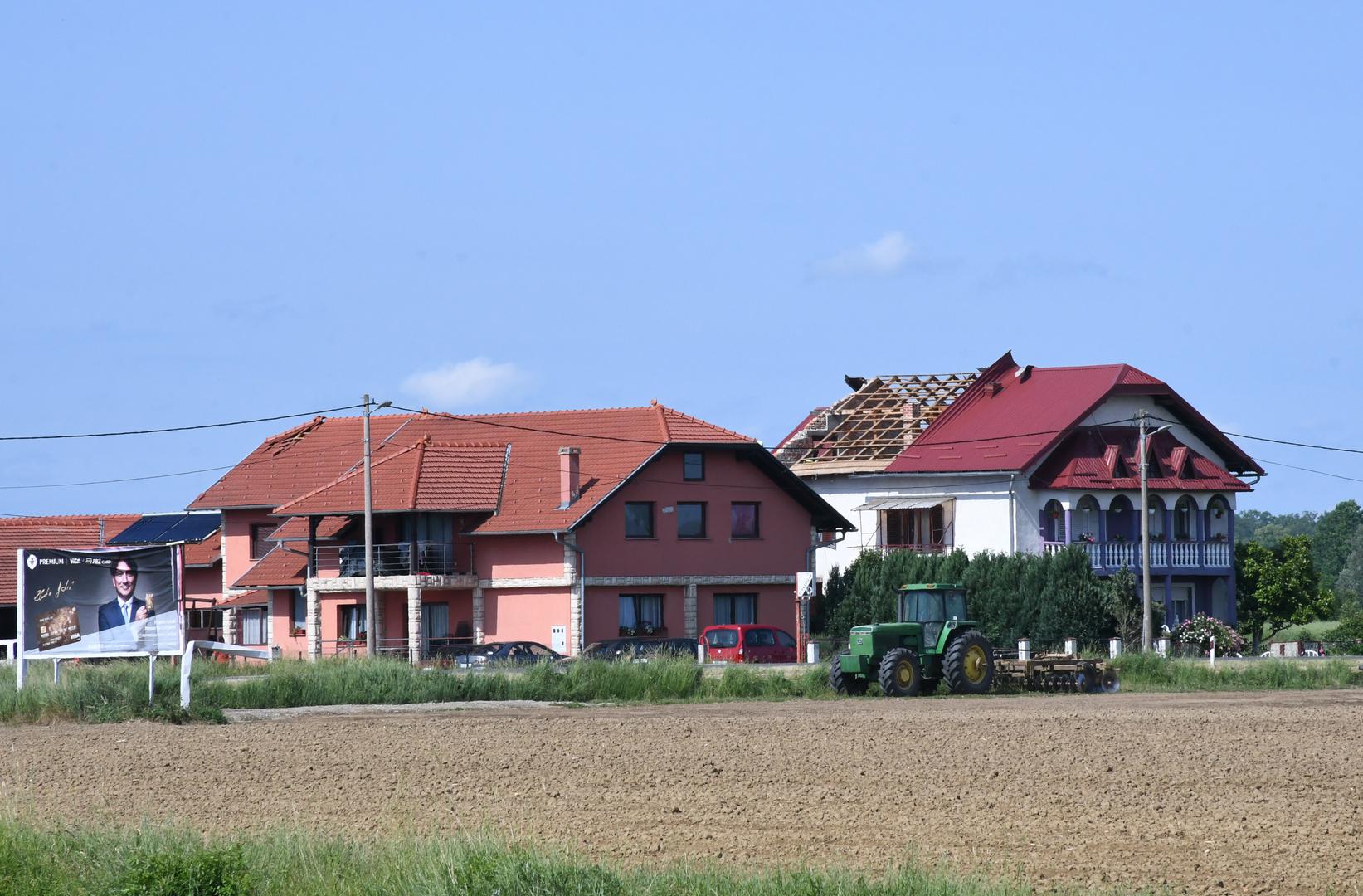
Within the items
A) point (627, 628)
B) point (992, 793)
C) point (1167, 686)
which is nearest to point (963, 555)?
point (627, 628)

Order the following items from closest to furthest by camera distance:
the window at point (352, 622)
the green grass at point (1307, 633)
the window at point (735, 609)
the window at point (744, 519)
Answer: the window at point (735, 609) < the window at point (352, 622) < the window at point (744, 519) < the green grass at point (1307, 633)

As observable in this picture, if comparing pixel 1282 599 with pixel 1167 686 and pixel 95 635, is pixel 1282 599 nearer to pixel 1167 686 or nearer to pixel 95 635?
pixel 1167 686

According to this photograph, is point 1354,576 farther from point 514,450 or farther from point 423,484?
point 423,484

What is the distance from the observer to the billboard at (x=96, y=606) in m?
30.2

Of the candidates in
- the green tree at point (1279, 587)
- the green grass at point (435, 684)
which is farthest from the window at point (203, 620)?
the green tree at point (1279, 587)

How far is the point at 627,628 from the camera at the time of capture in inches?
2067

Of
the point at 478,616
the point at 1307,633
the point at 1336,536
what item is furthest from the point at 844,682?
the point at 1336,536

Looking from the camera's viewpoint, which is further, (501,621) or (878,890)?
(501,621)

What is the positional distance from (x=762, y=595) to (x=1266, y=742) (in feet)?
101

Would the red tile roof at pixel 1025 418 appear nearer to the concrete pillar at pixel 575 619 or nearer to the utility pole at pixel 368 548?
the utility pole at pixel 368 548

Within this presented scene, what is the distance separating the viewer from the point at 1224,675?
39.6 m

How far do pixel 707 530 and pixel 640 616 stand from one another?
3.21 metres

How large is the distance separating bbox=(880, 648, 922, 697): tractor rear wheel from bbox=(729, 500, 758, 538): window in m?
19.1

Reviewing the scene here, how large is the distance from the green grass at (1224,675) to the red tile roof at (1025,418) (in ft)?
65.7
